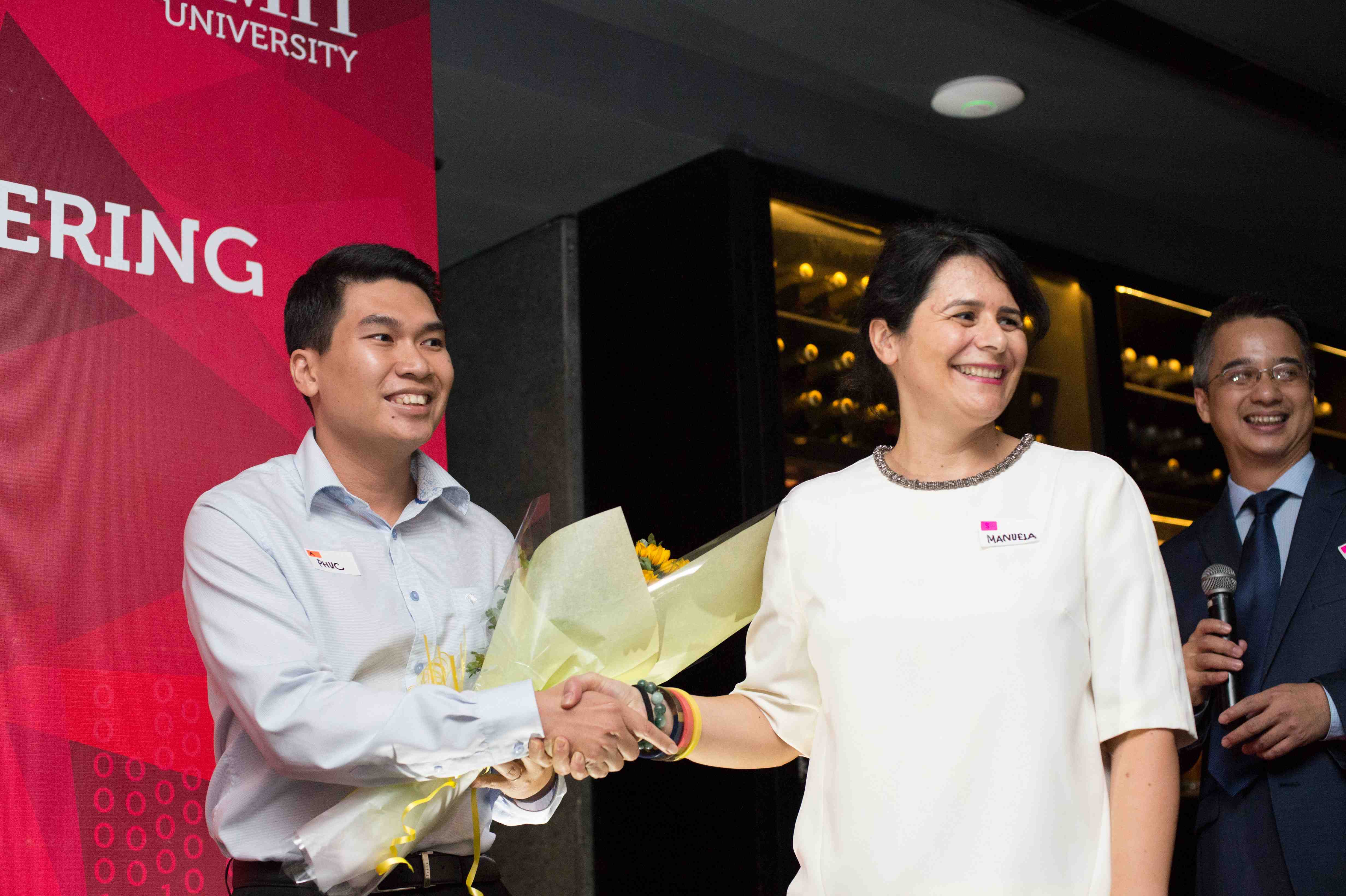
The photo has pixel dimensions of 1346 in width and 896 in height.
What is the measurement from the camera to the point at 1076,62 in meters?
4.70

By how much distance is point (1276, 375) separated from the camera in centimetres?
290

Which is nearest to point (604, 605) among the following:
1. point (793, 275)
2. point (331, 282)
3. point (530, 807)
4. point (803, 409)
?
point (530, 807)

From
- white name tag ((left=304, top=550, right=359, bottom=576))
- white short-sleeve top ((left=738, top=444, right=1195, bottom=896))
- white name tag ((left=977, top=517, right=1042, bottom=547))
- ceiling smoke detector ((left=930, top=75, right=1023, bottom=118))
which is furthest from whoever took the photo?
ceiling smoke detector ((left=930, top=75, right=1023, bottom=118))

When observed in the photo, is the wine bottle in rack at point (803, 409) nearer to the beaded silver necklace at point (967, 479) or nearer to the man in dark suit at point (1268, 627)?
the man in dark suit at point (1268, 627)

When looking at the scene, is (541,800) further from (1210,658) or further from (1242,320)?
(1242,320)

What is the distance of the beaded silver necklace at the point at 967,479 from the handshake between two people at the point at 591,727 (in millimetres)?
571

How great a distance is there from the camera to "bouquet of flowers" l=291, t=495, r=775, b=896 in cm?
212

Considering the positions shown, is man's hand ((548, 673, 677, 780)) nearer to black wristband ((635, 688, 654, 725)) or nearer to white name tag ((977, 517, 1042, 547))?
black wristband ((635, 688, 654, 725))

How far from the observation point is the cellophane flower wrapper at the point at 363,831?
82.5 inches

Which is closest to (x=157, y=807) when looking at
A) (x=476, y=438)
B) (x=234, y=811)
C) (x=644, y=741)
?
(x=234, y=811)

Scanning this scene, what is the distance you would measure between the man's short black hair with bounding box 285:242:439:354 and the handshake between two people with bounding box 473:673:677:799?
0.84 m

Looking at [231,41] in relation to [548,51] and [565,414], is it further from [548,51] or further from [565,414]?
[565,414]

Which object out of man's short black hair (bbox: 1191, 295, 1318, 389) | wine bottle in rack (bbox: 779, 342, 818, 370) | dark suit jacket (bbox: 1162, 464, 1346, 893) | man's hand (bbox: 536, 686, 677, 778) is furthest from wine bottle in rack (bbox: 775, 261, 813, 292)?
man's hand (bbox: 536, 686, 677, 778)

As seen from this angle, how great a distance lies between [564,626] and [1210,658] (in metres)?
1.32
